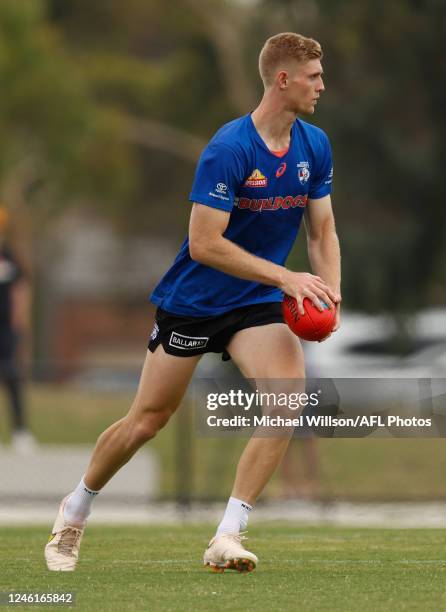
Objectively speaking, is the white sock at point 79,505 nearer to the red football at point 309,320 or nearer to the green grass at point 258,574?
the green grass at point 258,574

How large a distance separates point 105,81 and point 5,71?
484 inches

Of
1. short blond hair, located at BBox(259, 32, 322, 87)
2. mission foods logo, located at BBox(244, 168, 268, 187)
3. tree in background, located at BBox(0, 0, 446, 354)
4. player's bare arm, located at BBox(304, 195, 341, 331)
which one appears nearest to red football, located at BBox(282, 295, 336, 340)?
player's bare arm, located at BBox(304, 195, 341, 331)

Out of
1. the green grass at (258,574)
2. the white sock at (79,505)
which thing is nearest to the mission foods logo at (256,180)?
the white sock at (79,505)

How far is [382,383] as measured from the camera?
26.0ft

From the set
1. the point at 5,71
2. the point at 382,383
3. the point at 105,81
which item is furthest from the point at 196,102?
the point at 382,383

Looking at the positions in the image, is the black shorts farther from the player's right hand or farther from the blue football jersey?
the player's right hand

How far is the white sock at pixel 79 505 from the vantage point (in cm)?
702

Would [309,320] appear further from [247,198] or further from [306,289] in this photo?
[247,198]

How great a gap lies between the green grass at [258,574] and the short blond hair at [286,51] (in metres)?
2.16

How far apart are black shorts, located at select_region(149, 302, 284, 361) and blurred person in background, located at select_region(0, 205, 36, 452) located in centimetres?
852

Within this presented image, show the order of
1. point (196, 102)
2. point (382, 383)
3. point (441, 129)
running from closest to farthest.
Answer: point (382, 383) → point (441, 129) → point (196, 102)

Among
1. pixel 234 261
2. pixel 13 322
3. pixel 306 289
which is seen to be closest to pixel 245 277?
pixel 234 261

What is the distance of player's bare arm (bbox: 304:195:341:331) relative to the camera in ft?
22.9

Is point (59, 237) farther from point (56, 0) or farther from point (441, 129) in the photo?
point (441, 129)
